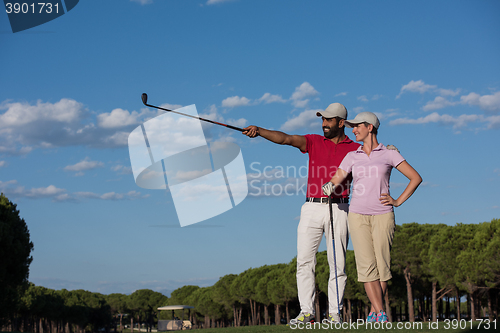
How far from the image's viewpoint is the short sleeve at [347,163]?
7.12m

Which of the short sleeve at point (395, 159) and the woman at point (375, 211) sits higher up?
the short sleeve at point (395, 159)

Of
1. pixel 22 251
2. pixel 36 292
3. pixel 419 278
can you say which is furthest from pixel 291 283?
pixel 36 292

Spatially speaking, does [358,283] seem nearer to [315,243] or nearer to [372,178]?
[315,243]

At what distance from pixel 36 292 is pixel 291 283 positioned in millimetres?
39984

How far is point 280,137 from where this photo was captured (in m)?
7.68

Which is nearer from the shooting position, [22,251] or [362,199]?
[362,199]

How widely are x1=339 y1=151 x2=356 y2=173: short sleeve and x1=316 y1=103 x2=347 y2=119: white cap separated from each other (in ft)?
2.48

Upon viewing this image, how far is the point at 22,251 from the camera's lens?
32.0 m

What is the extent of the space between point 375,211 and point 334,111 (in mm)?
1790

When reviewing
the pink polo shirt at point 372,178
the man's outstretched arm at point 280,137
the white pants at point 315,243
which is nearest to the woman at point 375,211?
the pink polo shirt at point 372,178

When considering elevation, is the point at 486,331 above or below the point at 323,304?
above

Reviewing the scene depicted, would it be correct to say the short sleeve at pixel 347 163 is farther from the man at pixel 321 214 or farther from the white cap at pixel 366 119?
the white cap at pixel 366 119

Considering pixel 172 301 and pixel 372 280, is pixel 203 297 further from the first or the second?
pixel 372 280

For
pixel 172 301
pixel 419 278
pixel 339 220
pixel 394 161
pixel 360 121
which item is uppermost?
pixel 360 121
